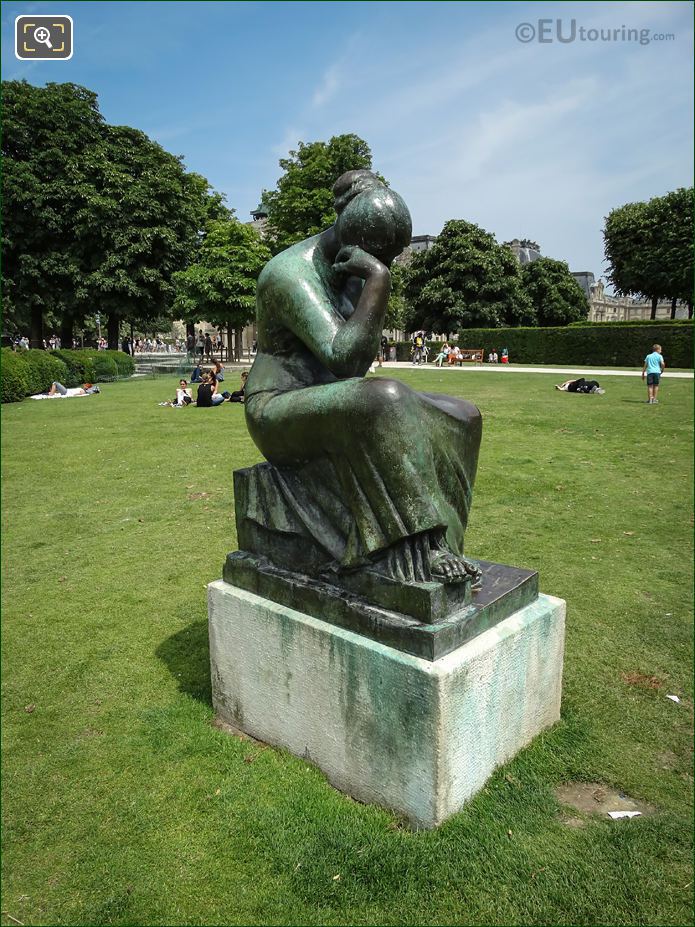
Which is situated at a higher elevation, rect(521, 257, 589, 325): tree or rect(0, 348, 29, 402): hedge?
rect(521, 257, 589, 325): tree

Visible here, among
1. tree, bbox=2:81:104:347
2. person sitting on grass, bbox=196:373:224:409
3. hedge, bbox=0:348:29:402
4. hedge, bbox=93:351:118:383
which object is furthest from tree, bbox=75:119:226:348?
person sitting on grass, bbox=196:373:224:409

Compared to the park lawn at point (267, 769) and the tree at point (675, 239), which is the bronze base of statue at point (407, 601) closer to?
the park lawn at point (267, 769)

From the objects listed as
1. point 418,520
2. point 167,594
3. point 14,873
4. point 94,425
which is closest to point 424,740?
point 418,520

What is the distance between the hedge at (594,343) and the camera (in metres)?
30.8

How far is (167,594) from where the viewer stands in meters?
5.27

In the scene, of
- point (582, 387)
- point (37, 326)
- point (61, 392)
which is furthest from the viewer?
point (37, 326)

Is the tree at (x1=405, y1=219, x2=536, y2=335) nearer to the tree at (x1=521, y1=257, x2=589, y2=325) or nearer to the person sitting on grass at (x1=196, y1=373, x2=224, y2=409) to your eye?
the tree at (x1=521, y1=257, x2=589, y2=325)

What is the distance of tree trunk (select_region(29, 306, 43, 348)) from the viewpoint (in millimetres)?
33906

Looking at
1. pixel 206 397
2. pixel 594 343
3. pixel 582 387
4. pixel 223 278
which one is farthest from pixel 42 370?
pixel 594 343

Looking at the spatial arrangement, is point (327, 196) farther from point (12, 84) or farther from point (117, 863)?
point (117, 863)

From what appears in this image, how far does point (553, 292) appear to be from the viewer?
184ft

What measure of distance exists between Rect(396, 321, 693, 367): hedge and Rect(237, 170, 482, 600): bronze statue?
31616 mm

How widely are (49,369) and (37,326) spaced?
568 inches

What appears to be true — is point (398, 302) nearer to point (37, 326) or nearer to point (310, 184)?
point (310, 184)
